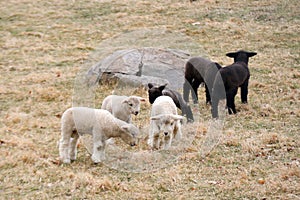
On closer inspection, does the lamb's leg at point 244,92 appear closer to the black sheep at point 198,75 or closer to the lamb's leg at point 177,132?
the black sheep at point 198,75

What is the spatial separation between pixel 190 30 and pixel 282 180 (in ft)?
33.9

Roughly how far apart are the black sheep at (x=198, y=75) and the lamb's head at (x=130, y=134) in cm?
283

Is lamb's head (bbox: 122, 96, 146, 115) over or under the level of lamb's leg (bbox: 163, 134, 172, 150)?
over

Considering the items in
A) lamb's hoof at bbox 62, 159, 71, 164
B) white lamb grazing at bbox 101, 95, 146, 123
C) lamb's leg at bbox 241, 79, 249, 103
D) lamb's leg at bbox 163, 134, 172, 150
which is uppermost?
white lamb grazing at bbox 101, 95, 146, 123

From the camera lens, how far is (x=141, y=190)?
6297 mm

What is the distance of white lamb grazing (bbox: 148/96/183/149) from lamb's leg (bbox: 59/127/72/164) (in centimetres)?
124

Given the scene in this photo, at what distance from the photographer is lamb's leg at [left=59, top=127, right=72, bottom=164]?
7160 mm

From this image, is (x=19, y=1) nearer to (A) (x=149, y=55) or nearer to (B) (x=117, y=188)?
(A) (x=149, y=55)

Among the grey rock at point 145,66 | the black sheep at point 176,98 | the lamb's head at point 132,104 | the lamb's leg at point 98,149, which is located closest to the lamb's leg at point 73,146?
the lamb's leg at point 98,149

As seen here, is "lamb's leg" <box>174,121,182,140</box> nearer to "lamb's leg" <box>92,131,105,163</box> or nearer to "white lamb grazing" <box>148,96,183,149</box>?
"white lamb grazing" <box>148,96,183,149</box>

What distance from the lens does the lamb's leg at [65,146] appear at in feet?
23.5

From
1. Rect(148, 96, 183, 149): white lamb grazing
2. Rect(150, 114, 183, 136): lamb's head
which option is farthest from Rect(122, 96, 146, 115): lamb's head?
Rect(150, 114, 183, 136): lamb's head

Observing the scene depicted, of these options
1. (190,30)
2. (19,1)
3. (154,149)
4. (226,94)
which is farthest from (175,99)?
(19,1)

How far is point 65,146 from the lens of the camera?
720cm
